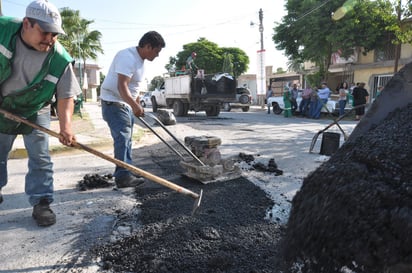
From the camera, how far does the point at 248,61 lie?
157 feet

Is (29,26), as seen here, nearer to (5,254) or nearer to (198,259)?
(5,254)

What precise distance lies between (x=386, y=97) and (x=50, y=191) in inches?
108

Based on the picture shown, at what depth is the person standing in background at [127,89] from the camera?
3.38m

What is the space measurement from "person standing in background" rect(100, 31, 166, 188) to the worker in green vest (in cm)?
75

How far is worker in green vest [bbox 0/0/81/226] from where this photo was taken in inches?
89.0

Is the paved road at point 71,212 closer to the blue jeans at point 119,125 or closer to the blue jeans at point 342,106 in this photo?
the blue jeans at point 119,125

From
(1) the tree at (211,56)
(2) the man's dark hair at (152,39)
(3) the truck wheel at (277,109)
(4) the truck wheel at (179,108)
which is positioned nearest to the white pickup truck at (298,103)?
(3) the truck wheel at (277,109)

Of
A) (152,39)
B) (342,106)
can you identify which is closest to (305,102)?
(342,106)

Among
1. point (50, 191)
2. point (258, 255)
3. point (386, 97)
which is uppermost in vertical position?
point (386, 97)

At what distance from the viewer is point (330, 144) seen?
548 cm

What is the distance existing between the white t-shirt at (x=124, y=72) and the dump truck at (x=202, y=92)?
10261 millimetres

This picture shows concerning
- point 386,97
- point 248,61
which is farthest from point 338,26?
point 248,61

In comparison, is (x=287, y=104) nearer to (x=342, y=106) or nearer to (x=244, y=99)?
(x=342, y=106)

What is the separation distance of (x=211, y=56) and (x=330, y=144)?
38.8 meters
